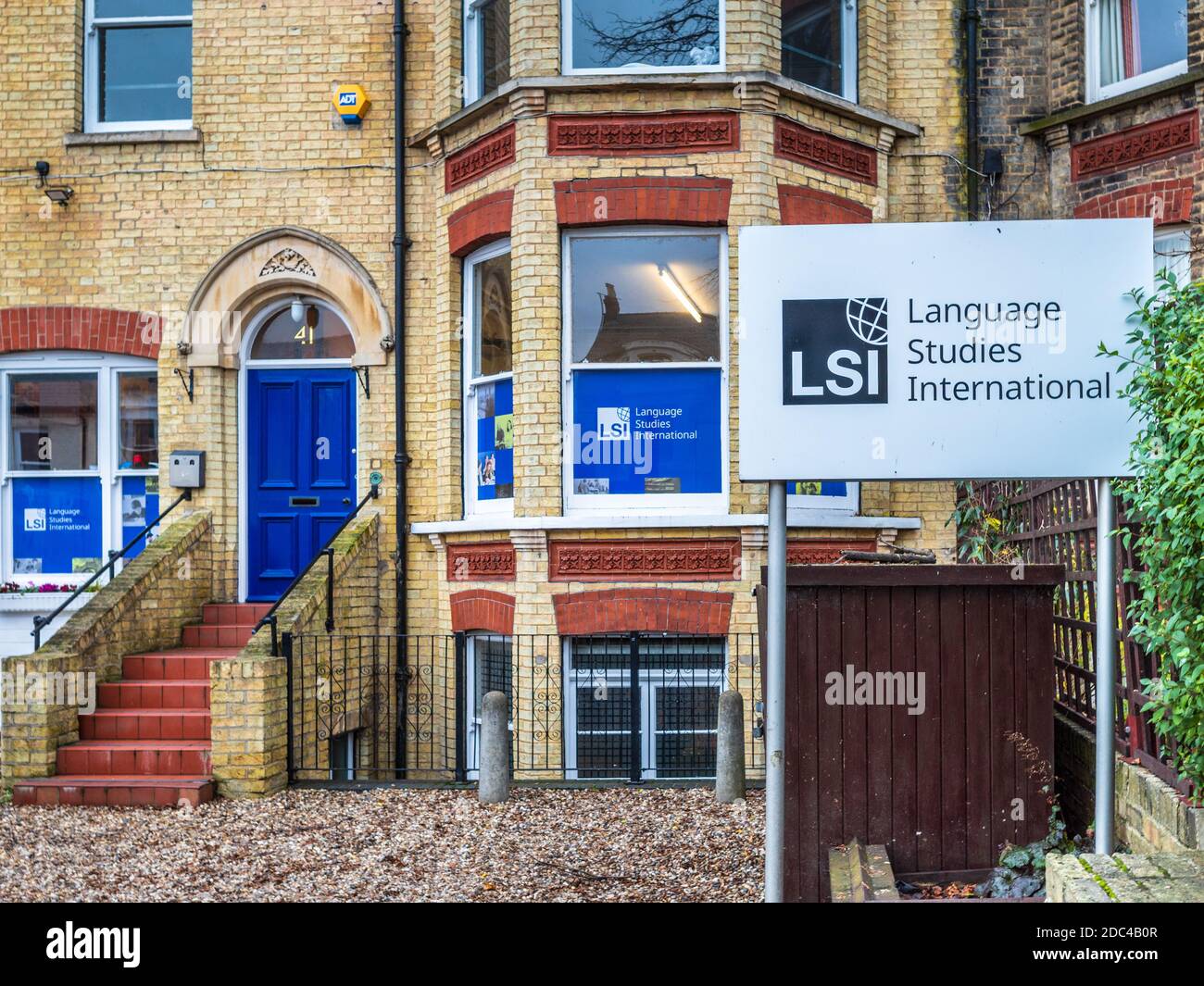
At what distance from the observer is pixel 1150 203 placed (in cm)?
1083

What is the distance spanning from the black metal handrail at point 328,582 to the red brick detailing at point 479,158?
2.87 meters

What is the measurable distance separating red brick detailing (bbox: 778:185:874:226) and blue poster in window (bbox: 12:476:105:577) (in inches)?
276

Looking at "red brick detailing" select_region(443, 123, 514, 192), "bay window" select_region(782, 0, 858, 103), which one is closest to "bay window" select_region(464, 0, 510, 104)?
"red brick detailing" select_region(443, 123, 514, 192)

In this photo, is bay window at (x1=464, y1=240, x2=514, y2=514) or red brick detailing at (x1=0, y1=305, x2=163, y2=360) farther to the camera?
red brick detailing at (x1=0, y1=305, x2=163, y2=360)

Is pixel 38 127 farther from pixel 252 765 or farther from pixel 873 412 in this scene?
pixel 873 412

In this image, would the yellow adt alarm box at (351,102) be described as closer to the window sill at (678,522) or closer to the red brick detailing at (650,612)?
the window sill at (678,522)

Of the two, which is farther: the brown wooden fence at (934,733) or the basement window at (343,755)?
the basement window at (343,755)

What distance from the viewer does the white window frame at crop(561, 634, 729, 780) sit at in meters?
10.2

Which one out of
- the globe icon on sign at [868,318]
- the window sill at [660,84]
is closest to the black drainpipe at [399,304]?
the window sill at [660,84]

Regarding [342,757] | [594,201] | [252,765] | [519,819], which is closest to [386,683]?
[342,757]

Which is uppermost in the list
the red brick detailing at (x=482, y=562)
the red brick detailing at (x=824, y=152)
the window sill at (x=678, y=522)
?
the red brick detailing at (x=824, y=152)

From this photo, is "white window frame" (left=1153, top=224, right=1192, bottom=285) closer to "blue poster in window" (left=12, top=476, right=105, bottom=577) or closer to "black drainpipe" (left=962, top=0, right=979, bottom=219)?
"black drainpipe" (left=962, top=0, right=979, bottom=219)

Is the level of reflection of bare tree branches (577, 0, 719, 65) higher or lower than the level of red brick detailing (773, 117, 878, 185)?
higher

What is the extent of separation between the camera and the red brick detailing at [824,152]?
10.5m
